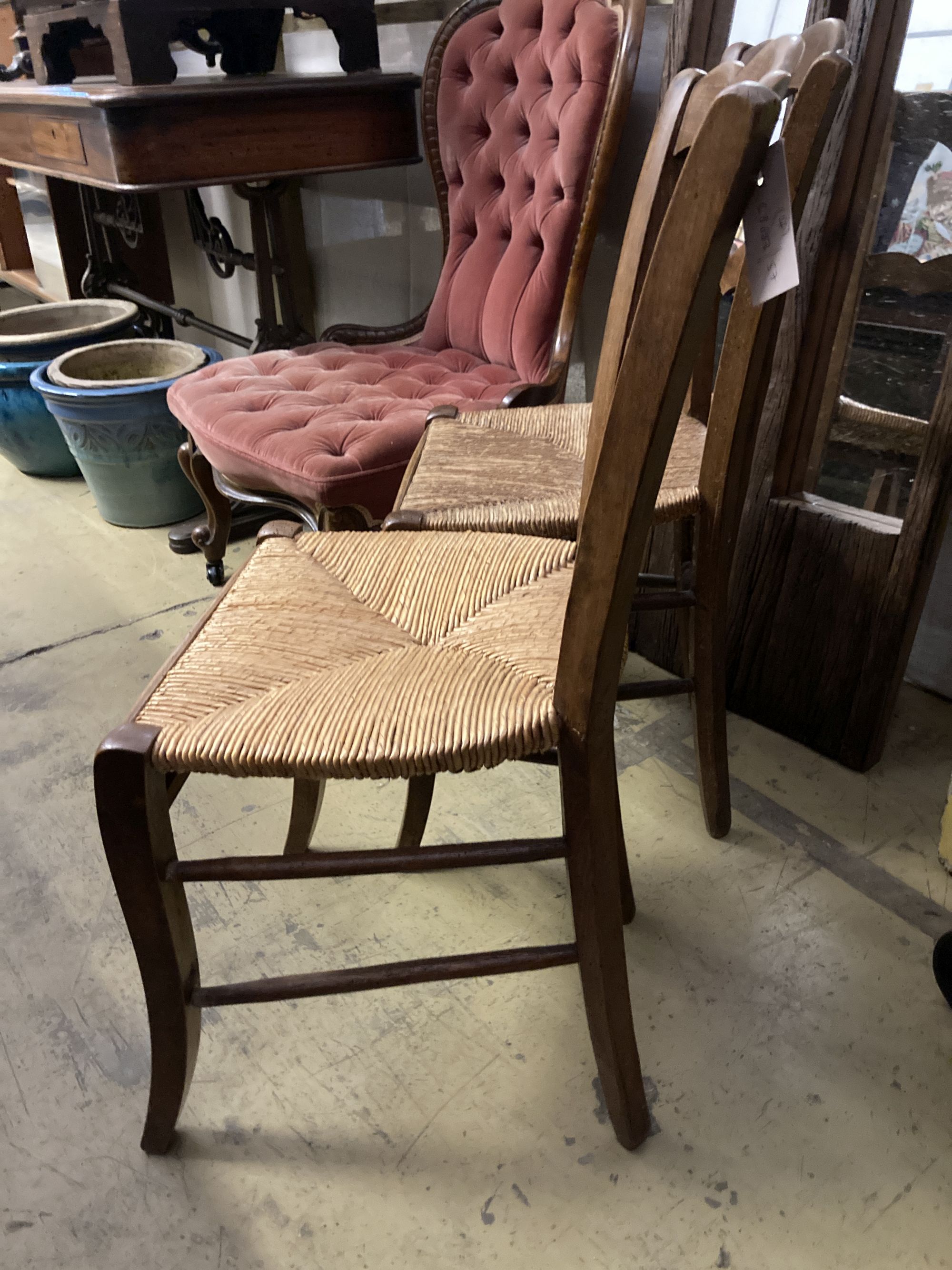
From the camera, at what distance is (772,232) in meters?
0.61

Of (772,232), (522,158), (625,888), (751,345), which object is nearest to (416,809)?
(625,888)

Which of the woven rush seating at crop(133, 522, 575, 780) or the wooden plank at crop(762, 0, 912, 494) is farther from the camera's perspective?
the wooden plank at crop(762, 0, 912, 494)

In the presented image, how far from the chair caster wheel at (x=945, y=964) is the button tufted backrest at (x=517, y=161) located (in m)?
1.13

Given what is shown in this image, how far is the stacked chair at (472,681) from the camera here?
63 centimetres

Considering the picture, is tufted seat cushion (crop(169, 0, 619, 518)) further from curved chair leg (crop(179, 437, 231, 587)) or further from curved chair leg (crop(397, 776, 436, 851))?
curved chair leg (crop(397, 776, 436, 851))

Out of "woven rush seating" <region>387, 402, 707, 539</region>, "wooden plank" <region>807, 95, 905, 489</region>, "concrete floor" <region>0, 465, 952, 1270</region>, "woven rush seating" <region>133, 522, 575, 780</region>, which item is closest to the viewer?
"woven rush seating" <region>133, 522, 575, 780</region>

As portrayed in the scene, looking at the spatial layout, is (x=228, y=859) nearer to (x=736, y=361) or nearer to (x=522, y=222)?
(x=736, y=361)

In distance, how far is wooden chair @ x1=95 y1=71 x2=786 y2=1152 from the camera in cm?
63

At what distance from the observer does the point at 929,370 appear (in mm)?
1353

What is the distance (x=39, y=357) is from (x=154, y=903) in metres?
2.08

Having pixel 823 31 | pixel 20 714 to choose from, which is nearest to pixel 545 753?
pixel 823 31

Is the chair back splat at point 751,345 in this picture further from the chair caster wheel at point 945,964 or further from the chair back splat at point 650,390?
the chair caster wheel at point 945,964

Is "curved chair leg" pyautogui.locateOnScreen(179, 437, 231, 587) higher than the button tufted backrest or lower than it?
lower

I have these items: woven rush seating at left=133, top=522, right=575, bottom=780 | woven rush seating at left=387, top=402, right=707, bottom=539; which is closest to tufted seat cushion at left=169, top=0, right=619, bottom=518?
woven rush seating at left=387, top=402, right=707, bottom=539
